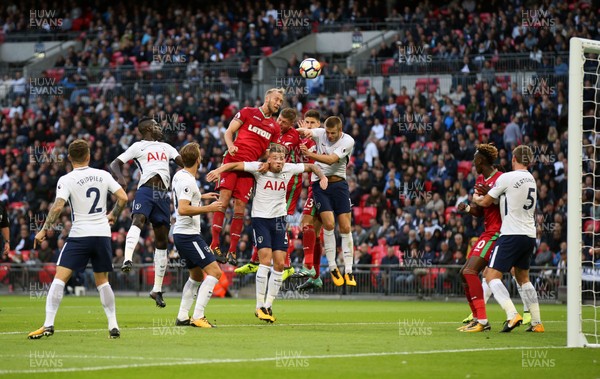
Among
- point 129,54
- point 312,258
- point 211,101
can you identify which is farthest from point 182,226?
point 129,54

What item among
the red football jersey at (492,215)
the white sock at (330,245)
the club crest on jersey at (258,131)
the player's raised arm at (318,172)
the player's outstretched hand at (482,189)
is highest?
the club crest on jersey at (258,131)

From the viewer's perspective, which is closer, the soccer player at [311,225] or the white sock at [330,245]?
the soccer player at [311,225]

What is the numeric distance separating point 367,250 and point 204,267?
1398 centimetres

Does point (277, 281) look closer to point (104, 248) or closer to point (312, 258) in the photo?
point (312, 258)

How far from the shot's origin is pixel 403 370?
1014 centimetres

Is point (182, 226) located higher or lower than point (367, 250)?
higher

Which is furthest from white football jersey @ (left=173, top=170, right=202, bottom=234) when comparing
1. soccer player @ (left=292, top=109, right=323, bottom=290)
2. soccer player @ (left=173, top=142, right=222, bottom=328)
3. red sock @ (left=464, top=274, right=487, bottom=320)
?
red sock @ (left=464, top=274, right=487, bottom=320)

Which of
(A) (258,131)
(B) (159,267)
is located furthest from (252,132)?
(B) (159,267)

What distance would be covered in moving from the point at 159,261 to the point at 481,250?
576 cm

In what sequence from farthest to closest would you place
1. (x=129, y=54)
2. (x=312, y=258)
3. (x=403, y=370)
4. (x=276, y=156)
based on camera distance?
(x=129, y=54), (x=312, y=258), (x=276, y=156), (x=403, y=370)

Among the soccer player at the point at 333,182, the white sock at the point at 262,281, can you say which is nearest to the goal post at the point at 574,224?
the white sock at the point at 262,281

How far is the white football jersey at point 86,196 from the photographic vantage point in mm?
12727

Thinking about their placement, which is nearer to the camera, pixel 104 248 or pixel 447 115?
pixel 104 248

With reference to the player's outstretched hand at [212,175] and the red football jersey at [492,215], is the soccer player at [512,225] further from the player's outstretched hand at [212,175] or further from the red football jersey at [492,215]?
the player's outstretched hand at [212,175]
